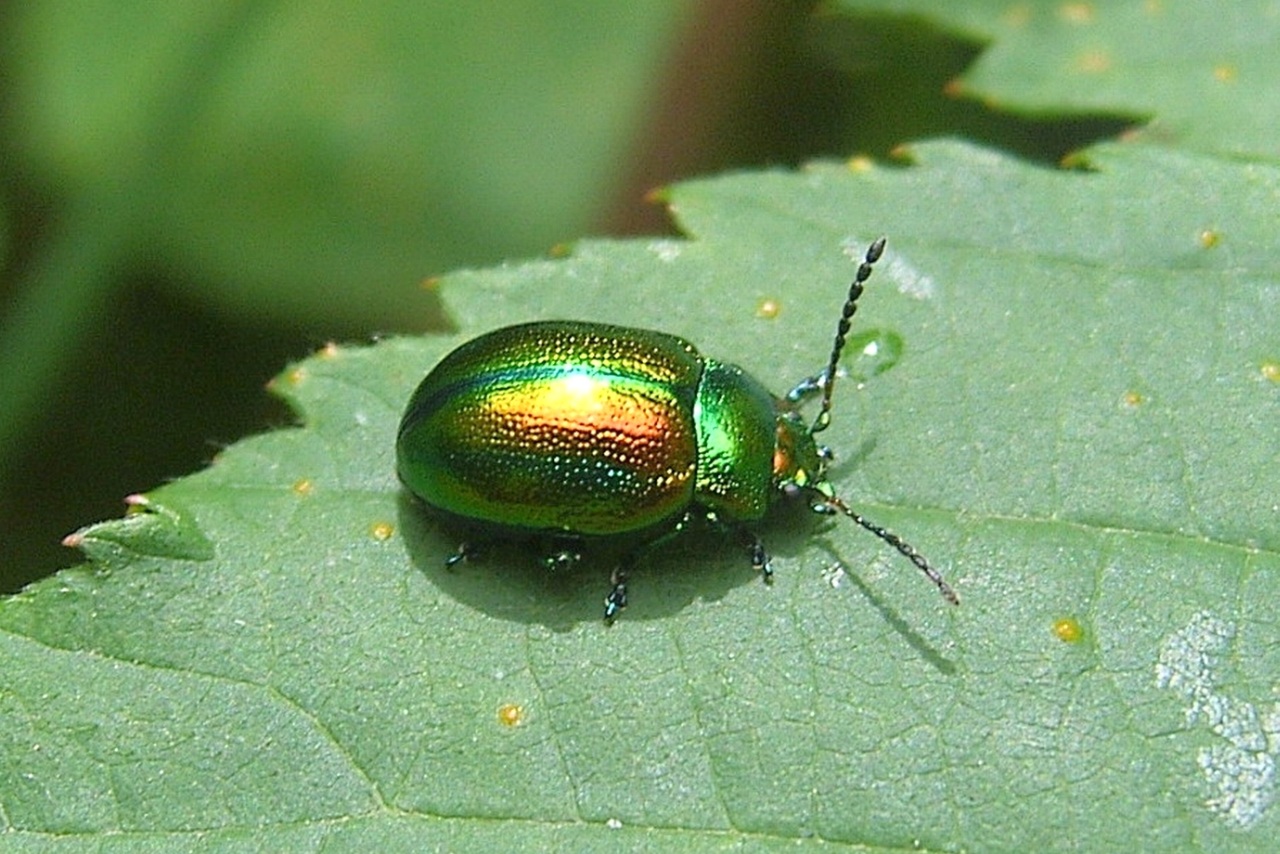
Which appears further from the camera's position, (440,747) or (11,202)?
(11,202)

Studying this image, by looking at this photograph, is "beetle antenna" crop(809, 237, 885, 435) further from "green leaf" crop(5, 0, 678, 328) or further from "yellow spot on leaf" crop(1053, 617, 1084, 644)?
"green leaf" crop(5, 0, 678, 328)

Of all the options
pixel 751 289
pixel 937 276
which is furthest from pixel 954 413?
pixel 751 289

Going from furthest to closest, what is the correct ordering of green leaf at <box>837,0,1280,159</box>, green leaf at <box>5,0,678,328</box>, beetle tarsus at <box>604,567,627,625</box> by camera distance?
green leaf at <box>5,0,678,328</box> → green leaf at <box>837,0,1280,159</box> → beetle tarsus at <box>604,567,627,625</box>

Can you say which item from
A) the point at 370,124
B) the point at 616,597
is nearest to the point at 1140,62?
the point at 616,597

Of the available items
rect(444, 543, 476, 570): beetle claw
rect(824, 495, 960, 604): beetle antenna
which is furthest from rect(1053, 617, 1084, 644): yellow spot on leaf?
rect(444, 543, 476, 570): beetle claw

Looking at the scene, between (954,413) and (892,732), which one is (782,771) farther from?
(954,413)

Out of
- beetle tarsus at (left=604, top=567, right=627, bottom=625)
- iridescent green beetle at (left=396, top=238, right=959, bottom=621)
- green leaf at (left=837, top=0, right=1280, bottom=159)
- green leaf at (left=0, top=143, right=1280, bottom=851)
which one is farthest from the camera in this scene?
green leaf at (left=837, top=0, right=1280, bottom=159)

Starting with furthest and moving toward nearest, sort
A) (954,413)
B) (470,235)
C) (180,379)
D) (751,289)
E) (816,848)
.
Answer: (470,235) → (180,379) → (751,289) → (954,413) → (816,848)

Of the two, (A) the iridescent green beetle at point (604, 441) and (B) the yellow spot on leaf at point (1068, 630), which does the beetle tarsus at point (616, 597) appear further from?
(B) the yellow spot on leaf at point (1068, 630)
